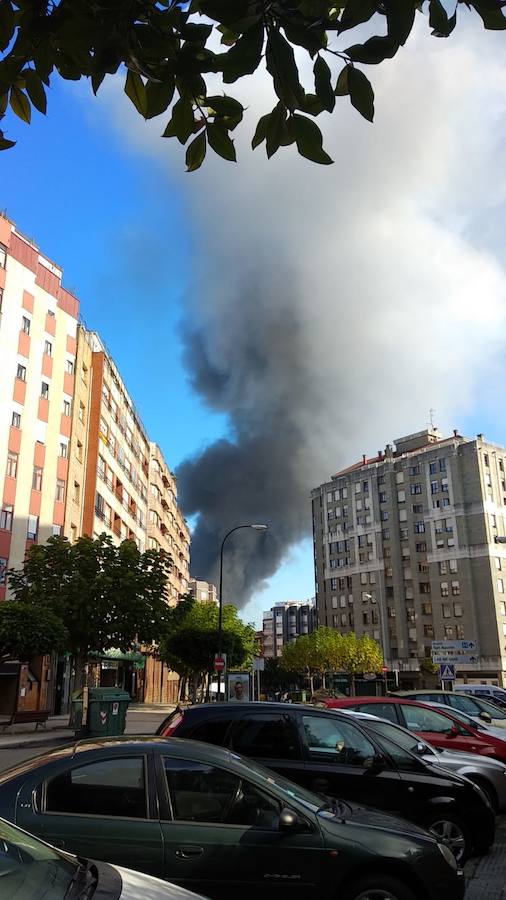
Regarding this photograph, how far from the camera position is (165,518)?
79438 millimetres

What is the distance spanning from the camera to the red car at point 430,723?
36.4 feet

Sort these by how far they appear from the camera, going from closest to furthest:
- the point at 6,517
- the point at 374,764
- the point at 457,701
→ the point at 374,764 → the point at 457,701 → the point at 6,517

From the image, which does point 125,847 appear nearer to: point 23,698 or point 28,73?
point 28,73

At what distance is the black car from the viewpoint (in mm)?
7199

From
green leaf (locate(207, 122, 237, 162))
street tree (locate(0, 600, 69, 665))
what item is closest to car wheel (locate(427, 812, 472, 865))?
green leaf (locate(207, 122, 237, 162))

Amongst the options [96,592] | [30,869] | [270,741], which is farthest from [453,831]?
[96,592]

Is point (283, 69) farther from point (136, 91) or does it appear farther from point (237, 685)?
point (237, 685)

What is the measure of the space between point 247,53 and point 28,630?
25776 millimetres

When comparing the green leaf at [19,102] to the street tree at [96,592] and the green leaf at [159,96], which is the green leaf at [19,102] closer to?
the green leaf at [159,96]

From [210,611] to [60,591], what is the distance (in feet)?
99.7

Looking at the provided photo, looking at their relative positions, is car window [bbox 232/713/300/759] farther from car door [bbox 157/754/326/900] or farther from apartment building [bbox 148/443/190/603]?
apartment building [bbox 148/443/190/603]

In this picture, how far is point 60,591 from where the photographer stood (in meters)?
28.6

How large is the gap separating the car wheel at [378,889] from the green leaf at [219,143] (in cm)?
485

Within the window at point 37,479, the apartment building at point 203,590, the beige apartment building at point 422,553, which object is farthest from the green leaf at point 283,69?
the apartment building at point 203,590
